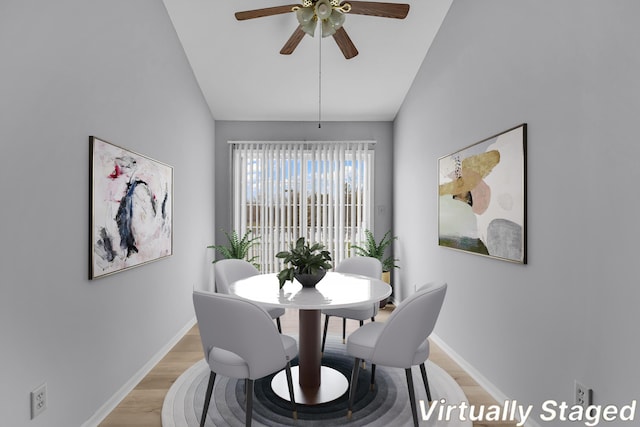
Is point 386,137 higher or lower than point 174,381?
higher

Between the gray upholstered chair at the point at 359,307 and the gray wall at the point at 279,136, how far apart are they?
1.63 meters

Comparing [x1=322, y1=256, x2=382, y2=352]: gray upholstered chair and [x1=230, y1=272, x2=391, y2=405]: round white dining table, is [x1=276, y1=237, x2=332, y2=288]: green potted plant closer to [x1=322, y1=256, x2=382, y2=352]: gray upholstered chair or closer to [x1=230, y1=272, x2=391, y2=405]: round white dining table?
[x1=230, y1=272, x2=391, y2=405]: round white dining table

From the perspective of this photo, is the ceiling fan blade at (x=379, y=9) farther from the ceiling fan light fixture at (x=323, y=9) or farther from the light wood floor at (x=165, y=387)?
the light wood floor at (x=165, y=387)

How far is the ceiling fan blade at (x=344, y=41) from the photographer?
249 cm

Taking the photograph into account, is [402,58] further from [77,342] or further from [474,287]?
[77,342]

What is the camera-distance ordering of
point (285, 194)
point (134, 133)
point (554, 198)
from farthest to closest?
point (285, 194) → point (134, 133) → point (554, 198)

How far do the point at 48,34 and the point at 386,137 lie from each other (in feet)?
12.8

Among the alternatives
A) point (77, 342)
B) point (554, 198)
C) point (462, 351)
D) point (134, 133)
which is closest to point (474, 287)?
point (462, 351)

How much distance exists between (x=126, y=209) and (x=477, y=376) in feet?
9.17

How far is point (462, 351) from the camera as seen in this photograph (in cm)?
278

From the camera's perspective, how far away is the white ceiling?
3.12 m

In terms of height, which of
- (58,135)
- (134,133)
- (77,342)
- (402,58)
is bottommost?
(77,342)

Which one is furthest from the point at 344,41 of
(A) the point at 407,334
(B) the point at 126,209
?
(A) the point at 407,334

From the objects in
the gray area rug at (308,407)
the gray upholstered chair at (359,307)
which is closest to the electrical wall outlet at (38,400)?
the gray area rug at (308,407)
